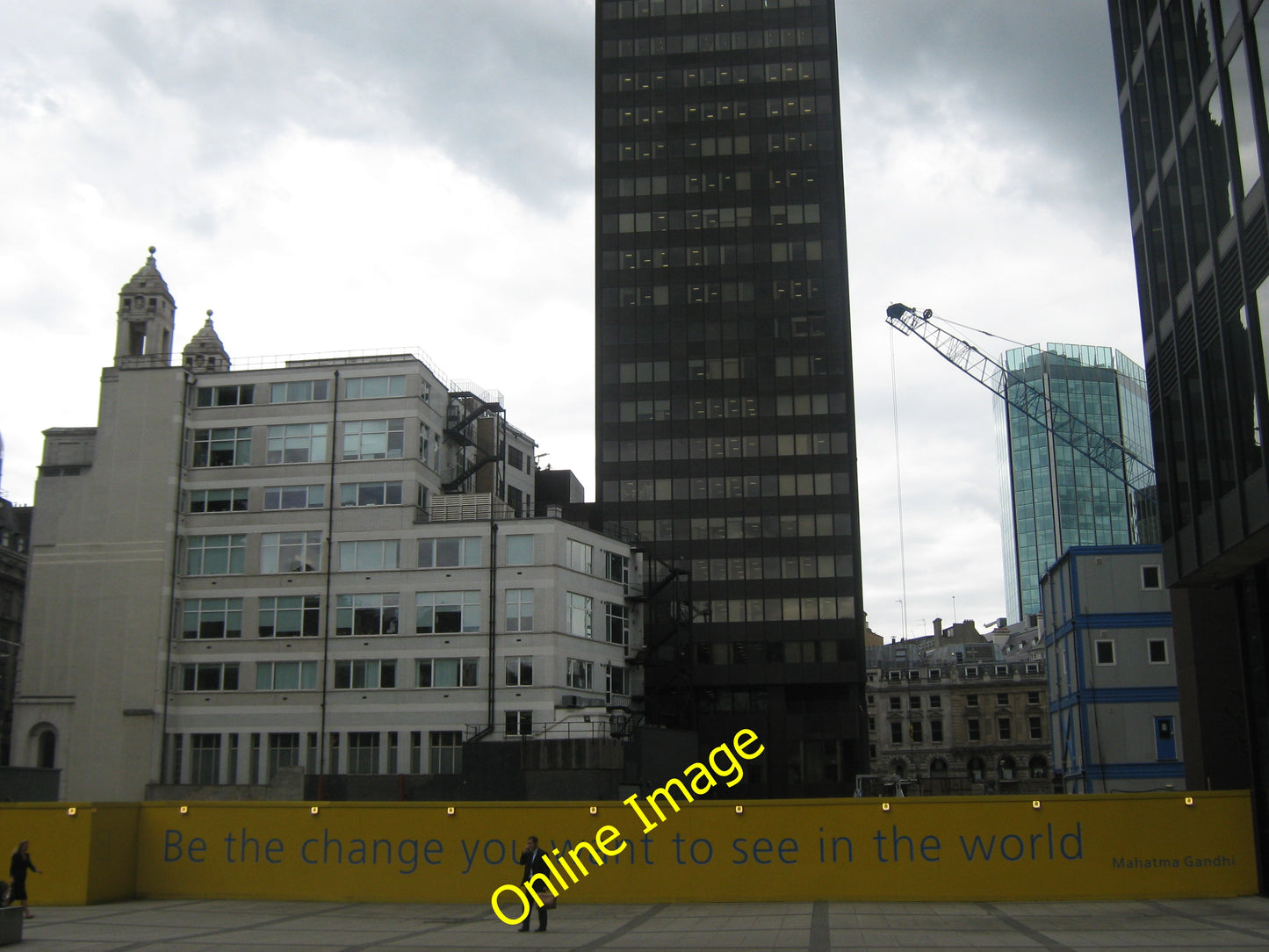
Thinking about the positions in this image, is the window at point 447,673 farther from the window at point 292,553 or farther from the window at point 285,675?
the window at point 292,553

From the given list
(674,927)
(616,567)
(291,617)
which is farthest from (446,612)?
(674,927)

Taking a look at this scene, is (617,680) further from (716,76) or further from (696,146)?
(716,76)

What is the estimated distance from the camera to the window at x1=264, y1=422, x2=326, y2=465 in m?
68.8

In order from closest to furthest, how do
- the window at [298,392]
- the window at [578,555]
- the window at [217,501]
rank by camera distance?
the window at [578,555], the window at [217,501], the window at [298,392]

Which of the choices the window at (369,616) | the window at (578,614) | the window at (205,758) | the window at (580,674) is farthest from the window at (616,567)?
the window at (205,758)

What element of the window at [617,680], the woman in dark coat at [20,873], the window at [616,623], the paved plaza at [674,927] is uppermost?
the window at [616,623]

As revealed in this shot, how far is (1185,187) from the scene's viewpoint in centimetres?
3500

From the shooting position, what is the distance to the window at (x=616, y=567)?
2768 inches

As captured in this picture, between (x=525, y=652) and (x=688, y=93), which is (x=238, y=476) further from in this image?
(x=688, y=93)

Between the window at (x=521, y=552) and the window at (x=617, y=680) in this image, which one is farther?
the window at (x=617, y=680)

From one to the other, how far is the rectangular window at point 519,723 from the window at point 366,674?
6.84m

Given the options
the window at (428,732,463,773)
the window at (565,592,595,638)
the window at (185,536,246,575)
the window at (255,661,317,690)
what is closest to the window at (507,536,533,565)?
the window at (565,592,595,638)

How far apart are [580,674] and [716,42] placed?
67.0m

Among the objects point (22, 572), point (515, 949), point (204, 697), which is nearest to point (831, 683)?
point (204, 697)
